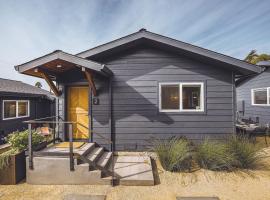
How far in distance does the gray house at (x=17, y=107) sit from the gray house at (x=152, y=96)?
16.8 feet

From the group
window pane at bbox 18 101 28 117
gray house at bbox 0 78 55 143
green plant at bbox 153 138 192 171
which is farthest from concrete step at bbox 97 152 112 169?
window pane at bbox 18 101 28 117

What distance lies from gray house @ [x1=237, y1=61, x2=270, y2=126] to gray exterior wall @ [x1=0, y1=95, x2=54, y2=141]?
41.9 ft

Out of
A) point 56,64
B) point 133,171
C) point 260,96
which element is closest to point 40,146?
point 56,64

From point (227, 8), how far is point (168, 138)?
7220 mm

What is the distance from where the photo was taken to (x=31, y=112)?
35.8 ft

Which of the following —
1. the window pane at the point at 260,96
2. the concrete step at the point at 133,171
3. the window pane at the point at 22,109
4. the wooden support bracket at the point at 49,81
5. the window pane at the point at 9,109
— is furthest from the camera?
the window pane at the point at 22,109

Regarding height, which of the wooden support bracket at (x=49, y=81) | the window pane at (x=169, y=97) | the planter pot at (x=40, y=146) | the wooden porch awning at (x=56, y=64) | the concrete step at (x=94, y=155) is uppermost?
the wooden porch awning at (x=56, y=64)

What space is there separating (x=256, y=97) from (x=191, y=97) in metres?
6.05

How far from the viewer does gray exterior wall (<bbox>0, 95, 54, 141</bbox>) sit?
332 inches

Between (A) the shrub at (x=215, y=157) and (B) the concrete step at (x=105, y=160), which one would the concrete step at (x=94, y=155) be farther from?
(A) the shrub at (x=215, y=157)

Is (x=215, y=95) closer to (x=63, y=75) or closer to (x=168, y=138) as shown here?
(x=168, y=138)

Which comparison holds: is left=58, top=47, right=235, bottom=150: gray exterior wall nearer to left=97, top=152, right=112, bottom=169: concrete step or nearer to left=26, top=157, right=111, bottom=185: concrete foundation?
left=97, top=152, right=112, bottom=169: concrete step

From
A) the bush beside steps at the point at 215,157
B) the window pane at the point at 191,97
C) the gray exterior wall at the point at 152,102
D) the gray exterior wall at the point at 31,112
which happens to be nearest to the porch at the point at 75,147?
the gray exterior wall at the point at 152,102

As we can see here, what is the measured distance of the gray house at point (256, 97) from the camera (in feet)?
26.8
